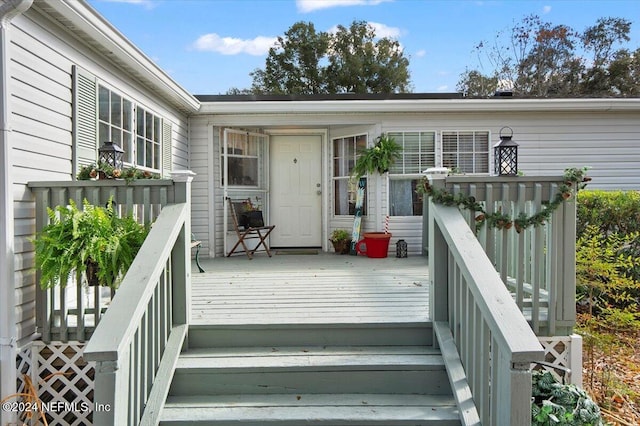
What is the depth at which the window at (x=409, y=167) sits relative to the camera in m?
6.43

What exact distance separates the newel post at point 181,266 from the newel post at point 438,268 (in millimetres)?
1513

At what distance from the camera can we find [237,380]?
2525 mm

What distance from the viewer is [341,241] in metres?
6.52

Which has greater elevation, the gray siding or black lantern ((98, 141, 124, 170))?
the gray siding

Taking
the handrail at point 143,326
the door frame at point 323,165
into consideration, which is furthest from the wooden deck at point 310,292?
the door frame at point 323,165

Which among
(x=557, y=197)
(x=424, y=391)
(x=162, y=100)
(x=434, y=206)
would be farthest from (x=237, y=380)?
(x=162, y=100)

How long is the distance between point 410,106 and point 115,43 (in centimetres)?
380

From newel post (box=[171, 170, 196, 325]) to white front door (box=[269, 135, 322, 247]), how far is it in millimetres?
4293

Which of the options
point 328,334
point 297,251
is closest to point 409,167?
point 297,251

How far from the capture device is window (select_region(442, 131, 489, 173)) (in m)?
6.42

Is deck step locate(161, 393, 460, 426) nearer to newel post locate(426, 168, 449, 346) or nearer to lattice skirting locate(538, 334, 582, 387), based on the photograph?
newel post locate(426, 168, 449, 346)

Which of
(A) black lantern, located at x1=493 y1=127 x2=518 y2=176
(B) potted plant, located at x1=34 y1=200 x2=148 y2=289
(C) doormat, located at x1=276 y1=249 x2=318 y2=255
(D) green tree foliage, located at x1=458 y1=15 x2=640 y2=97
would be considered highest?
(D) green tree foliage, located at x1=458 y1=15 x2=640 y2=97

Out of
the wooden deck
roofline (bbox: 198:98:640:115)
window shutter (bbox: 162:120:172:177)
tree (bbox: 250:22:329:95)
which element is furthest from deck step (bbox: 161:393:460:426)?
tree (bbox: 250:22:329:95)

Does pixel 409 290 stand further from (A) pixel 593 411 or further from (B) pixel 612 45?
(B) pixel 612 45
